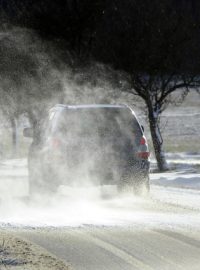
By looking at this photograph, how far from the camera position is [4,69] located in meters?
32.8

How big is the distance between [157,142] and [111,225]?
13848 mm

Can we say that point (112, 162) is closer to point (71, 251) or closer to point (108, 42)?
point (71, 251)

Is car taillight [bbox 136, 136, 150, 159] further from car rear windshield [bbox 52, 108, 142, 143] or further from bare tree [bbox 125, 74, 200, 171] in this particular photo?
bare tree [bbox 125, 74, 200, 171]

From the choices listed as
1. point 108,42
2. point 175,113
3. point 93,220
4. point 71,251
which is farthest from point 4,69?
point 175,113

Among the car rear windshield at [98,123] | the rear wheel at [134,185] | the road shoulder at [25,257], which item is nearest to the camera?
the road shoulder at [25,257]

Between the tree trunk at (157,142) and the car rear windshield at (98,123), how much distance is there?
907 centimetres

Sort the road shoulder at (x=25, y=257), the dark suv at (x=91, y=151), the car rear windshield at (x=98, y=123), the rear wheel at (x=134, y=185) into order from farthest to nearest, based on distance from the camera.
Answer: the rear wheel at (x=134, y=185) → the car rear windshield at (x=98, y=123) → the dark suv at (x=91, y=151) → the road shoulder at (x=25, y=257)

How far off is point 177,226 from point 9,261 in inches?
133

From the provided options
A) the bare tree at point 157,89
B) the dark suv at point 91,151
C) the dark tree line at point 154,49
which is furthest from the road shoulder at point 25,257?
the dark tree line at point 154,49

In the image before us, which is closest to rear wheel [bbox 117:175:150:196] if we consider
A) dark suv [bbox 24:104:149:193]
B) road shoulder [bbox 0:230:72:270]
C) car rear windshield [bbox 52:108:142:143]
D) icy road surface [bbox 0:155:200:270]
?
dark suv [bbox 24:104:149:193]

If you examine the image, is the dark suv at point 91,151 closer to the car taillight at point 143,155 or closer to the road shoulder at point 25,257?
the car taillight at point 143,155

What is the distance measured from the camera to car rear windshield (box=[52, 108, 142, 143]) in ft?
49.1

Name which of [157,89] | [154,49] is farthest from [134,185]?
[154,49]

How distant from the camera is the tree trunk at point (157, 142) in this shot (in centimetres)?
2452
